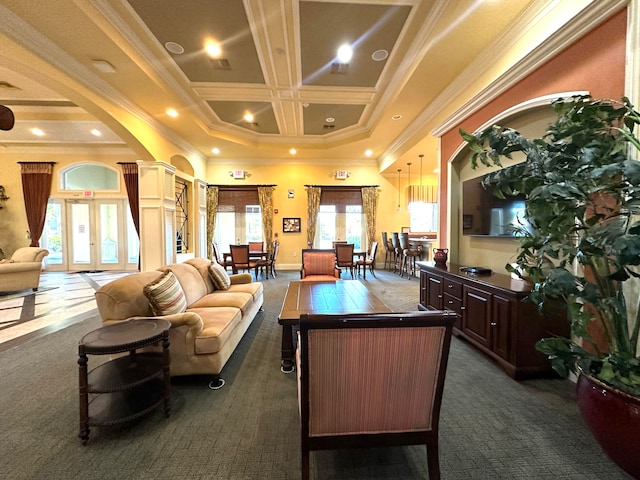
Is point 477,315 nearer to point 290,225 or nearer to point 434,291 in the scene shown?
point 434,291

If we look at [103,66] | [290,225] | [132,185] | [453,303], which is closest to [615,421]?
[453,303]

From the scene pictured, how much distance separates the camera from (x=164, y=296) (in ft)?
7.62

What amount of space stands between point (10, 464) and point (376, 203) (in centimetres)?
842

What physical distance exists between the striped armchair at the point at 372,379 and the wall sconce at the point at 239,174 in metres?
8.00

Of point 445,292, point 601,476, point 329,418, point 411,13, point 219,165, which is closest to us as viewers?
point 329,418

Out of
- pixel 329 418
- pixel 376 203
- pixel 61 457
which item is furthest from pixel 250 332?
pixel 376 203

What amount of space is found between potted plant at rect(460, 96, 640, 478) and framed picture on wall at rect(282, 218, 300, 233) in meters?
7.13

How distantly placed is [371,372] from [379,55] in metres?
4.16

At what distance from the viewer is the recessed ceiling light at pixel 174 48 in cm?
356

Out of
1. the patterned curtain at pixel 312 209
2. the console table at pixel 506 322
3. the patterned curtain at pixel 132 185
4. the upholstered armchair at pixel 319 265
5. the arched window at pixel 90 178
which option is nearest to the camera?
the console table at pixel 506 322

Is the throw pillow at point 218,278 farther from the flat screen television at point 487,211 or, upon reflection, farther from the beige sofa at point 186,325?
the flat screen television at point 487,211

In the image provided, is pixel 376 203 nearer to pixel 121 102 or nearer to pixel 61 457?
pixel 121 102

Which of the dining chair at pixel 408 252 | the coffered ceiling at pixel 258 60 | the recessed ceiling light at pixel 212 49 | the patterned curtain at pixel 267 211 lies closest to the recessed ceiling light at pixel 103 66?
the coffered ceiling at pixel 258 60

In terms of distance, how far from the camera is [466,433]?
5.73ft
